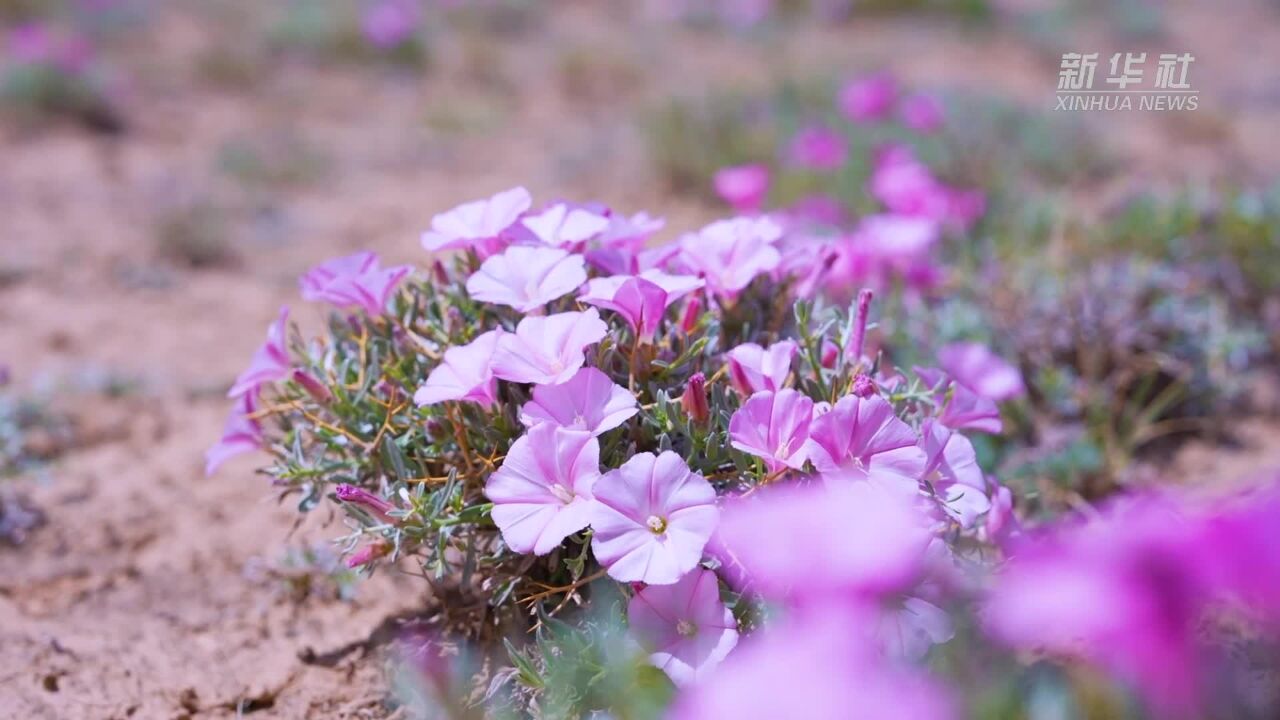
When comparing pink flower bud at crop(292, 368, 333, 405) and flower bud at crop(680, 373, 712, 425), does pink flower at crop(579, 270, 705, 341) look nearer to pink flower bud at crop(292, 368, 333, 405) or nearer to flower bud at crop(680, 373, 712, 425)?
flower bud at crop(680, 373, 712, 425)

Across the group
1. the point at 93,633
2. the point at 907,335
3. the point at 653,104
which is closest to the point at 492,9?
the point at 653,104

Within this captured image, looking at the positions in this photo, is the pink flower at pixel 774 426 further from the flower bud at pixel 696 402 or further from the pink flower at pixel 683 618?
the pink flower at pixel 683 618

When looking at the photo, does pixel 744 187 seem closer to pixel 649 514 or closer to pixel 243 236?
pixel 649 514

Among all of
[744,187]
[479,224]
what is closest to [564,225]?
[479,224]

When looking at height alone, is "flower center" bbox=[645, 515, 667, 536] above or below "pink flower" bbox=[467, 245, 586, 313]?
below

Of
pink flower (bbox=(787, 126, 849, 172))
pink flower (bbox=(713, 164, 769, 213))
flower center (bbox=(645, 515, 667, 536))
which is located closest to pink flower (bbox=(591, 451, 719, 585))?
flower center (bbox=(645, 515, 667, 536))

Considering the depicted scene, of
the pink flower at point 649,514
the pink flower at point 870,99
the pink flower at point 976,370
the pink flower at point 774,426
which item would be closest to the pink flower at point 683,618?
the pink flower at point 649,514
